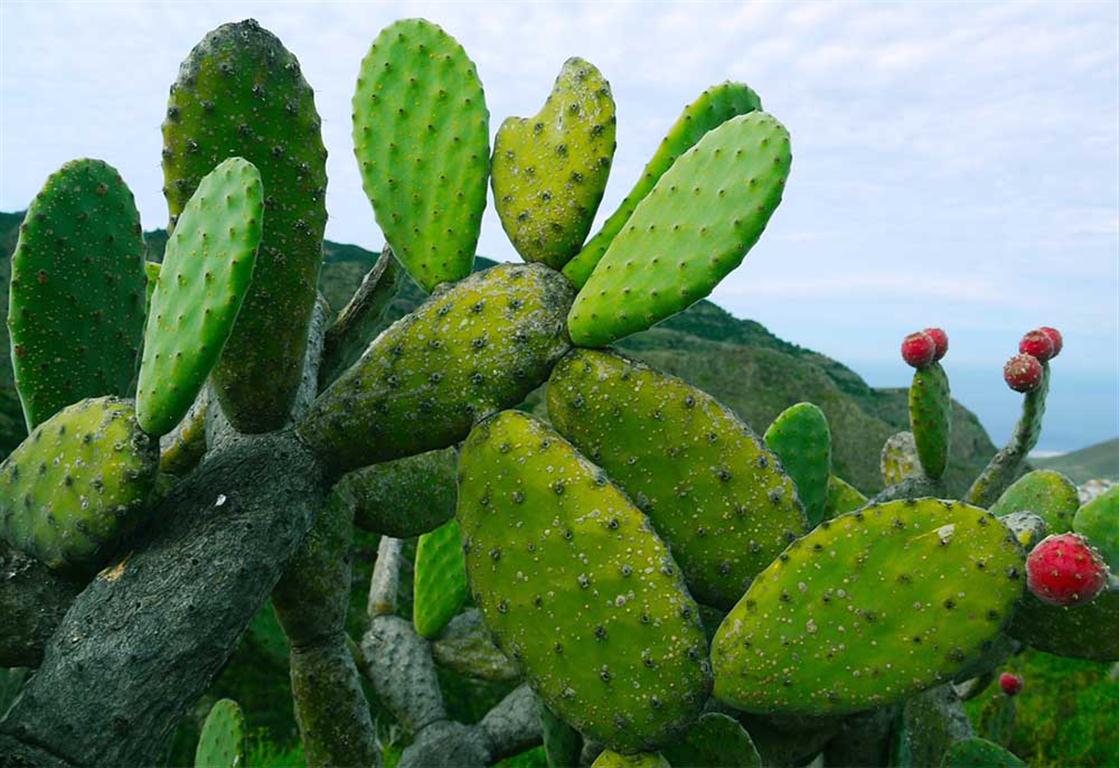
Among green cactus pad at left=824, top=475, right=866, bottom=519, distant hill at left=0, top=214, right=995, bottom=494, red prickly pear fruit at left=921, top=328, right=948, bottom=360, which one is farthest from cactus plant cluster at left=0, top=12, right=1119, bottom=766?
distant hill at left=0, top=214, right=995, bottom=494

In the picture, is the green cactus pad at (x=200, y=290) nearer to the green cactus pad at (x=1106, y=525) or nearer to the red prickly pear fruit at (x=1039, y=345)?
the green cactus pad at (x=1106, y=525)

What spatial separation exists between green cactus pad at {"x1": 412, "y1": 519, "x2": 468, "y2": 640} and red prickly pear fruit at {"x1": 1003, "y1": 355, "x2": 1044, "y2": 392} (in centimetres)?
126

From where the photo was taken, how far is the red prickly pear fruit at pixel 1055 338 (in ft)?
6.40

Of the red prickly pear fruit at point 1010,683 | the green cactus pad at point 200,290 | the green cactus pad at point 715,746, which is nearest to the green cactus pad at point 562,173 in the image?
the green cactus pad at point 200,290

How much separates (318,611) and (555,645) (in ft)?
2.27

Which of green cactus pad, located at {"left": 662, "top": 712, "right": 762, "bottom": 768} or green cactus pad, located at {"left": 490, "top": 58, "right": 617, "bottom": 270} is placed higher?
green cactus pad, located at {"left": 490, "top": 58, "right": 617, "bottom": 270}

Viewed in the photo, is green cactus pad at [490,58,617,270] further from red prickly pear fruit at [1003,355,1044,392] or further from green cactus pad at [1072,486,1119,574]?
red prickly pear fruit at [1003,355,1044,392]

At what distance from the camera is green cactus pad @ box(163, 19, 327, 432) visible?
119 centimetres

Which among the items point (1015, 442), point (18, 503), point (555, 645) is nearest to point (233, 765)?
point (18, 503)

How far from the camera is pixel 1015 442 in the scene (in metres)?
2.29

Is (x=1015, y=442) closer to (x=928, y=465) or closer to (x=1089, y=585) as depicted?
(x=928, y=465)

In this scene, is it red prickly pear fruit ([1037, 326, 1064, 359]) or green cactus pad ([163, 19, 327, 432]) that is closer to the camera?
green cactus pad ([163, 19, 327, 432])

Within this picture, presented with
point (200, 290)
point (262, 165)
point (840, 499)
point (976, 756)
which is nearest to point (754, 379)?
point (840, 499)

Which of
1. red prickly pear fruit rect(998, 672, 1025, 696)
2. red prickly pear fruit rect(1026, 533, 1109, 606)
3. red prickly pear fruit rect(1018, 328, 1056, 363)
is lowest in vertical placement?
red prickly pear fruit rect(998, 672, 1025, 696)
